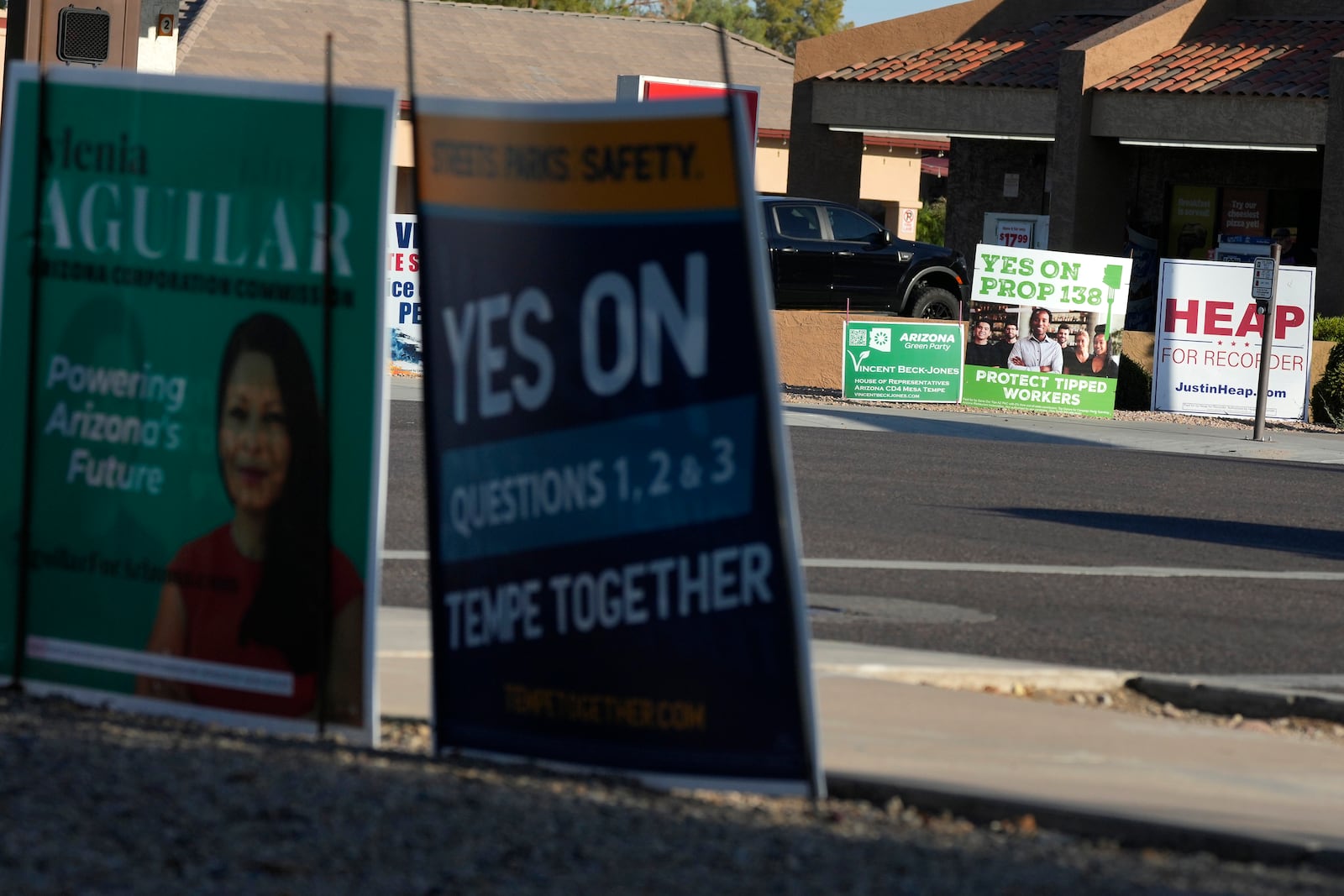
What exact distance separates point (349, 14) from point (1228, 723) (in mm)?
38995

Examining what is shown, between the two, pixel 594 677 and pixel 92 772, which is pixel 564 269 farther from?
pixel 92 772

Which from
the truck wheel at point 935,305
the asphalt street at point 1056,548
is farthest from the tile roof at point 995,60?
the asphalt street at point 1056,548

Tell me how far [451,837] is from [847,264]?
2495cm

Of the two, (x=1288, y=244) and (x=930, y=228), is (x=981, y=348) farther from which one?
(x=930, y=228)

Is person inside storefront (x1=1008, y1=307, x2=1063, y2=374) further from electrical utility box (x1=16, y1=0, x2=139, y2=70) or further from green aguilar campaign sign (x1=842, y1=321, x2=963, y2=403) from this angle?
electrical utility box (x1=16, y1=0, x2=139, y2=70)

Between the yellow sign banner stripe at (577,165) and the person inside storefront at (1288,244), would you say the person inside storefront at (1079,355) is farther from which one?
the yellow sign banner stripe at (577,165)

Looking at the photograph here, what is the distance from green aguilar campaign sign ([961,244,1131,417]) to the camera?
75.7ft

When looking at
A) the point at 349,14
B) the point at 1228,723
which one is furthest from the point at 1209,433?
the point at 349,14

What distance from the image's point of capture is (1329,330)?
24844 mm

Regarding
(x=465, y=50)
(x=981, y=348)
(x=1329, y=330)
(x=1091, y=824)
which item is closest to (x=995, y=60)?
(x=1329, y=330)

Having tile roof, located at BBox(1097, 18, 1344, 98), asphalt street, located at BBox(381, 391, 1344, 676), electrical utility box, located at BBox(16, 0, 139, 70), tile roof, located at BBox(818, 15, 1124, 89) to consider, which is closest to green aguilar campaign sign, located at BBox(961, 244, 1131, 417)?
asphalt street, located at BBox(381, 391, 1344, 676)

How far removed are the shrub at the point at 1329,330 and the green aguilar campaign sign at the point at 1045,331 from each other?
3084 millimetres

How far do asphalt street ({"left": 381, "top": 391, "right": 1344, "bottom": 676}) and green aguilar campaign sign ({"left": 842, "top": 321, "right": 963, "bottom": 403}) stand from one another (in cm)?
289

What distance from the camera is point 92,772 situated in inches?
217
